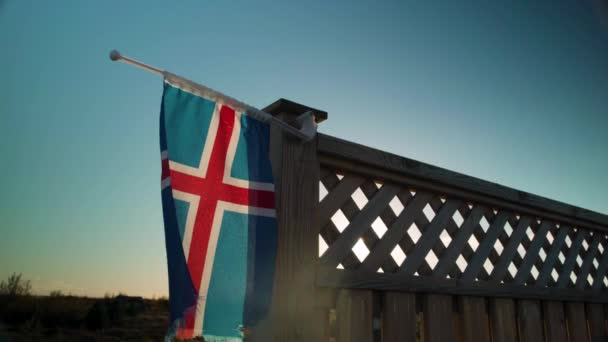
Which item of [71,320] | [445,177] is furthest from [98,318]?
[445,177]

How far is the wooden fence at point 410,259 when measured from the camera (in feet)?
5.98

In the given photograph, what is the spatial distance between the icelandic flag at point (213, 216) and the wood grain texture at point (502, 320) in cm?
152

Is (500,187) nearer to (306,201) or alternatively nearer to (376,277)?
(376,277)

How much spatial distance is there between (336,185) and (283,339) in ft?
2.35

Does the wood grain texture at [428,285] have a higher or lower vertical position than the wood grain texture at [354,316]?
higher

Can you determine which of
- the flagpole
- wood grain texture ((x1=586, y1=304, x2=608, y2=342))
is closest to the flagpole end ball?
the flagpole

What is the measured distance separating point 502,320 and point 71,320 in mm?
3648

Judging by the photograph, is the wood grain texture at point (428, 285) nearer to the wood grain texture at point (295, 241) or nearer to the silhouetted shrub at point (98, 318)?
the wood grain texture at point (295, 241)

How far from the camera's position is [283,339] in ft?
5.53

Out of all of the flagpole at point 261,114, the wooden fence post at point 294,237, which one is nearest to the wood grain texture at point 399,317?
the wooden fence post at point 294,237

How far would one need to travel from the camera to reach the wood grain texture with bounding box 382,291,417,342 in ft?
6.68

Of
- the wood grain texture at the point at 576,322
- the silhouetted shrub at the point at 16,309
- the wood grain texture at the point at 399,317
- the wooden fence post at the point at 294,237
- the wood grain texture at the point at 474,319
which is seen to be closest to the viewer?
the wooden fence post at the point at 294,237

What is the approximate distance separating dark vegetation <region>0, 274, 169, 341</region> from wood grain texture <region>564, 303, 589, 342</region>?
126 inches

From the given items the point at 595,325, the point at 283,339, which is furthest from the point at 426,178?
the point at 595,325
